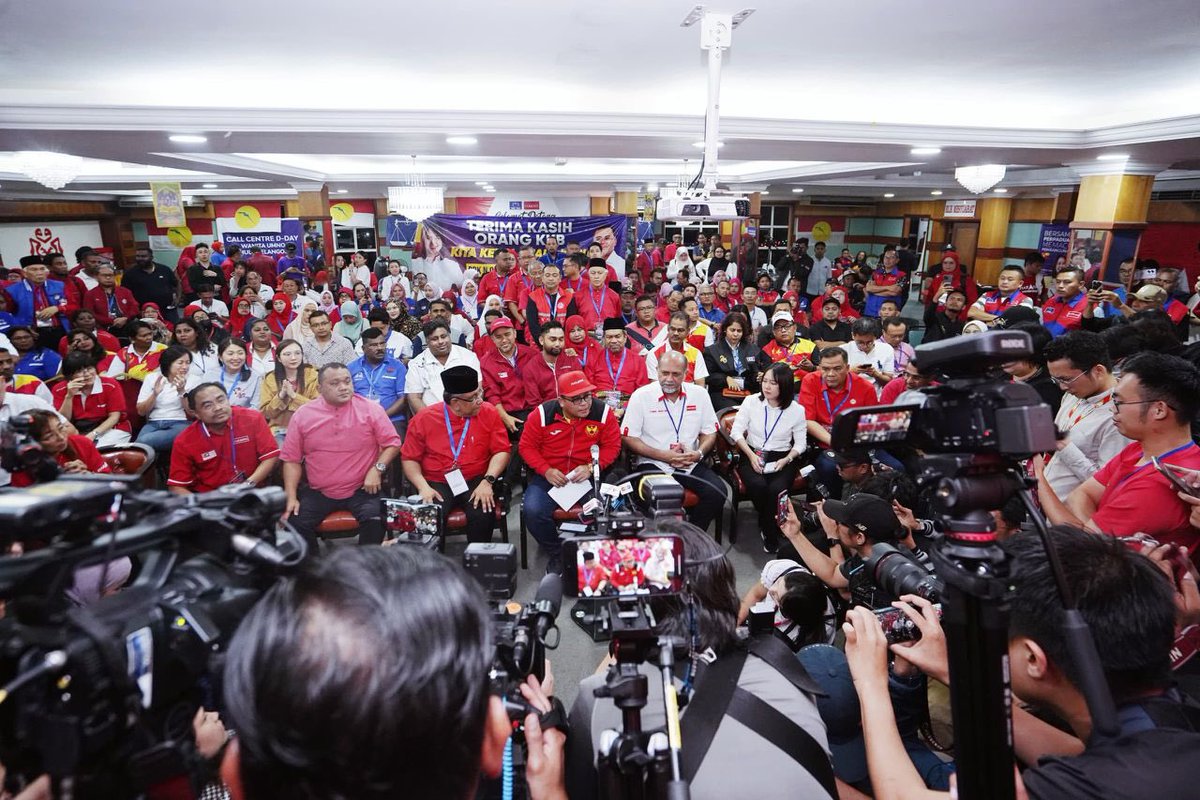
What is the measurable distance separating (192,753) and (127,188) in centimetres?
1487

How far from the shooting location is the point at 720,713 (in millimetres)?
1244

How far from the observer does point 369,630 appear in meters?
0.69

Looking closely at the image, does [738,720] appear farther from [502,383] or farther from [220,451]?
[502,383]

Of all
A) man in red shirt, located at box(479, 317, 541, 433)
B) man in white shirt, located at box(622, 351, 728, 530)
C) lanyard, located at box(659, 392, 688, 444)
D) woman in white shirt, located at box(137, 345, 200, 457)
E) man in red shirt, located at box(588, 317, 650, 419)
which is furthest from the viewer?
man in red shirt, located at box(588, 317, 650, 419)

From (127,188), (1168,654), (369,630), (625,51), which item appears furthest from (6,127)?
(127,188)

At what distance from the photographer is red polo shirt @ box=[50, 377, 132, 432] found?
4.07 metres

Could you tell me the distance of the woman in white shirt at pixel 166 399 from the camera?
4.27 metres

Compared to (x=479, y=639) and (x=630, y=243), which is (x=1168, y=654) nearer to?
(x=479, y=639)

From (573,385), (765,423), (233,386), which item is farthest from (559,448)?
(233,386)

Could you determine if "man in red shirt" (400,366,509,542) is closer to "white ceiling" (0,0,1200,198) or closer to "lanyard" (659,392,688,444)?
"lanyard" (659,392,688,444)

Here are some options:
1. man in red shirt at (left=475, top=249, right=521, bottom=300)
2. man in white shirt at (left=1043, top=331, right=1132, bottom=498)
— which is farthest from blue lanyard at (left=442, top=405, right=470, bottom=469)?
man in red shirt at (left=475, top=249, right=521, bottom=300)

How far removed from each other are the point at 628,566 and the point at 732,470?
303 cm

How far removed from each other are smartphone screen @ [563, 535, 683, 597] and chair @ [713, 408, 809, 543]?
2772 mm

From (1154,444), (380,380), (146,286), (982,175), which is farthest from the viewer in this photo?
(146,286)
